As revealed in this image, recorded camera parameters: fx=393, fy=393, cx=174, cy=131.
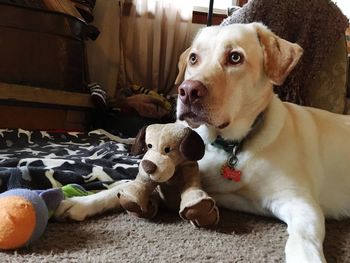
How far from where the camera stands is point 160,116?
8.81ft

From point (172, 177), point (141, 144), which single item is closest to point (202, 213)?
point (172, 177)

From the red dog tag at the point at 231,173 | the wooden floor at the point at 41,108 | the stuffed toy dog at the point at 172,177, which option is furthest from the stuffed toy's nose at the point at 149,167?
the wooden floor at the point at 41,108

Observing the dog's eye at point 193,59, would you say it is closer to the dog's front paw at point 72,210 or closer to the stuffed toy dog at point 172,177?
the stuffed toy dog at point 172,177

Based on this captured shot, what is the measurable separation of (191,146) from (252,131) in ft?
0.77

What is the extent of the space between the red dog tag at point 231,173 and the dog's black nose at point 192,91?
9.4 inches

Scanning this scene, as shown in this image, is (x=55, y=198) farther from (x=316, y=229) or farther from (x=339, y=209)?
(x=339, y=209)

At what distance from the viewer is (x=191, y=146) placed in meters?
0.97

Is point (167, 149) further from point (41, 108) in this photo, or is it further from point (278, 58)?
point (41, 108)

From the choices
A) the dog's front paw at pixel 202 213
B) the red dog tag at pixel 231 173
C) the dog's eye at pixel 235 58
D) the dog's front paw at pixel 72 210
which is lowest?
the dog's front paw at pixel 72 210

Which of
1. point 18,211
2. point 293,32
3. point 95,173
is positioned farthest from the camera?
point 293,32

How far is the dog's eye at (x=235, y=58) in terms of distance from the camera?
41.8 inches

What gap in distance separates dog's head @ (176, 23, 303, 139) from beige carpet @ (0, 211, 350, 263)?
10.5 inches

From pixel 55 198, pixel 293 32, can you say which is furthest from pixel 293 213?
pixel 293 32

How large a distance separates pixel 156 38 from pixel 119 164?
6.27ft
